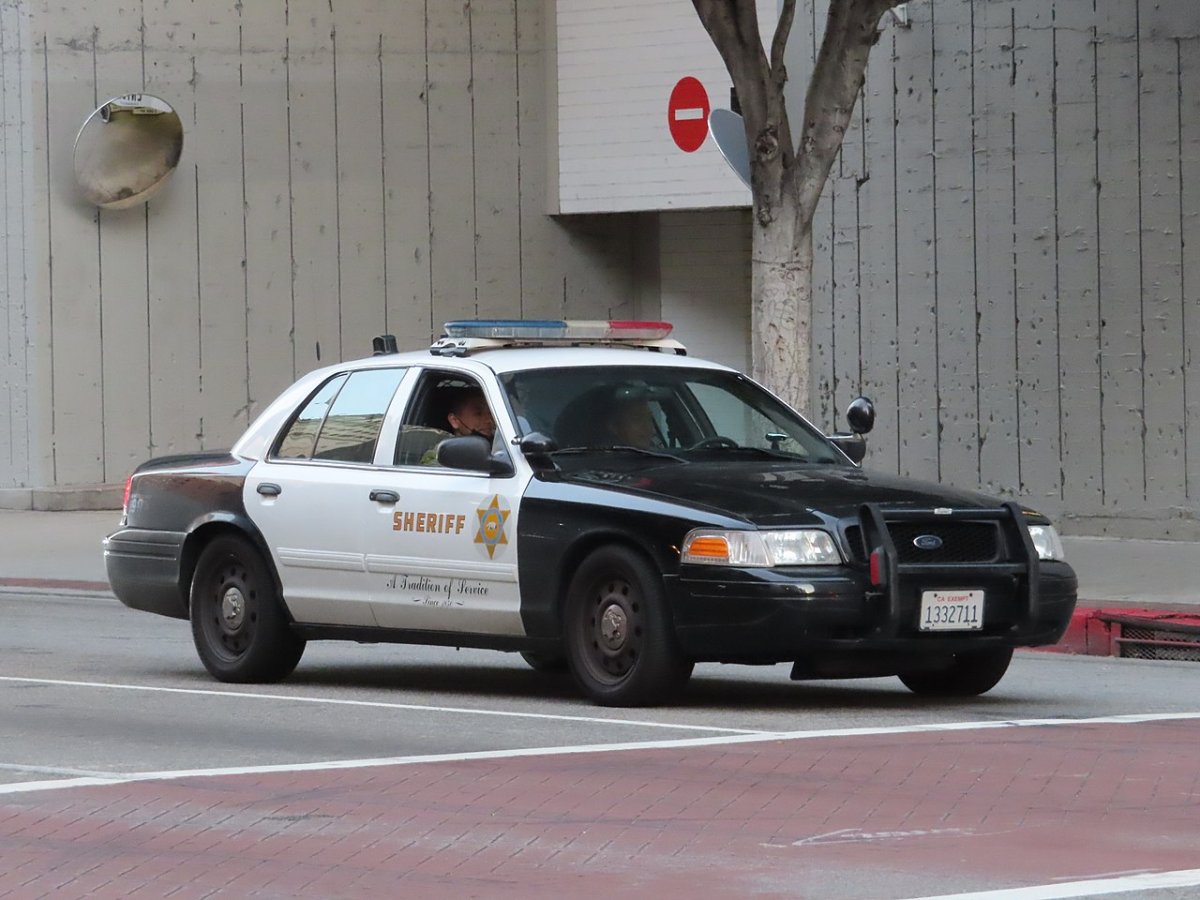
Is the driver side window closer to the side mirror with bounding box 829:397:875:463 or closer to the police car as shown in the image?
the police car

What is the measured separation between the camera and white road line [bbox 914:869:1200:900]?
6.17 m

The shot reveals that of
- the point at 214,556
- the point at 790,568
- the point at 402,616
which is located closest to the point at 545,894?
the point at 790,568

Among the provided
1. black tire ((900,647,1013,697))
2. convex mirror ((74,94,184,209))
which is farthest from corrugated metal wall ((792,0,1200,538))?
black tire ((900,647,1013,697))

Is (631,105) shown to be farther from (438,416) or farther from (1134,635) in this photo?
(438,416)

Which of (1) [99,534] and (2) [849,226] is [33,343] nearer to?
(1) [99,534]

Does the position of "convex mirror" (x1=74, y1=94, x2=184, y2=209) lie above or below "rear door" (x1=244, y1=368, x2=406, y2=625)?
above

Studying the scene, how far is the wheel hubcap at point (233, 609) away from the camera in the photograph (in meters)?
11.5

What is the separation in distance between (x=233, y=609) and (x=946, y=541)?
378 cm

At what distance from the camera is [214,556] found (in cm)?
1171

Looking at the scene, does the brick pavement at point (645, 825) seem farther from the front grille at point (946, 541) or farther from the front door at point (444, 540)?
the front door at point (444, 540)

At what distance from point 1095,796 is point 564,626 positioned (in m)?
2.97

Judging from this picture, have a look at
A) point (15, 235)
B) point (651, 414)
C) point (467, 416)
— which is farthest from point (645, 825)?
point (15, 235)

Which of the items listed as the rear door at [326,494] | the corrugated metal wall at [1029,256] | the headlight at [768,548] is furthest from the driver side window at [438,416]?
the corrugated metal wall at [1029,256]

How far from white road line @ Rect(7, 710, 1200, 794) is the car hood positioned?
0.89 m
